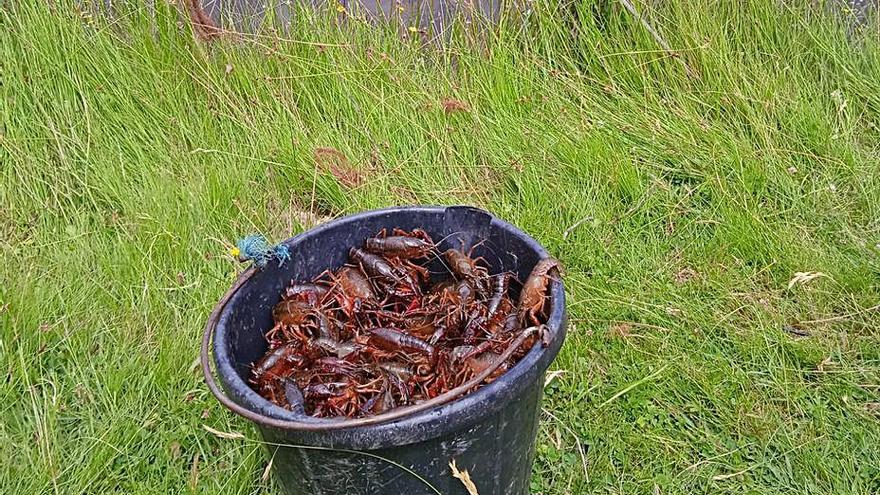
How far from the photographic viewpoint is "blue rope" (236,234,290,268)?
1810 mm

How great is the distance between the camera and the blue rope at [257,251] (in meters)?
1.81

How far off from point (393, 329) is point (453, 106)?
1.61 meters

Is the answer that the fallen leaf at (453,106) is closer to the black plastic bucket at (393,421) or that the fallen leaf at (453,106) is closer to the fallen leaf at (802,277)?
the black plastic bucket at (393,421)

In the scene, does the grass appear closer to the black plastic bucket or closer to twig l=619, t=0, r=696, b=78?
twig l=619, t=0, r=696, b=78

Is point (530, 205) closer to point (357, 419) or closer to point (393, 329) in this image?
point (393, 329)

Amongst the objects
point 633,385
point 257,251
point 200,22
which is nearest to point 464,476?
point 257,251

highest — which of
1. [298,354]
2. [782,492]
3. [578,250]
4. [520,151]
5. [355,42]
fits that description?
[355,42]

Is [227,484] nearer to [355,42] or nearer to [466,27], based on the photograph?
[355,42]

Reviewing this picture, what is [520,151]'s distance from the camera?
327cm

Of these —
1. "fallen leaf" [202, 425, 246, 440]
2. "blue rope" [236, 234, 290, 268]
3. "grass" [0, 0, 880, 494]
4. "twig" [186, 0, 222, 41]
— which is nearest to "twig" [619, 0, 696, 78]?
"grass" [0, 0, 880, 494]

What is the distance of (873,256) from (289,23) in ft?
8.52

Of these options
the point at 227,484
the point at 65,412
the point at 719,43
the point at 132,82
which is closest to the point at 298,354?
the point at 227,484

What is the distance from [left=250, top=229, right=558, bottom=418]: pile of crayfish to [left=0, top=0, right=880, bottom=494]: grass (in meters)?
0.52

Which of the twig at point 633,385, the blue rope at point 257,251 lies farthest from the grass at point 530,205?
the blue rope at point 257,251
